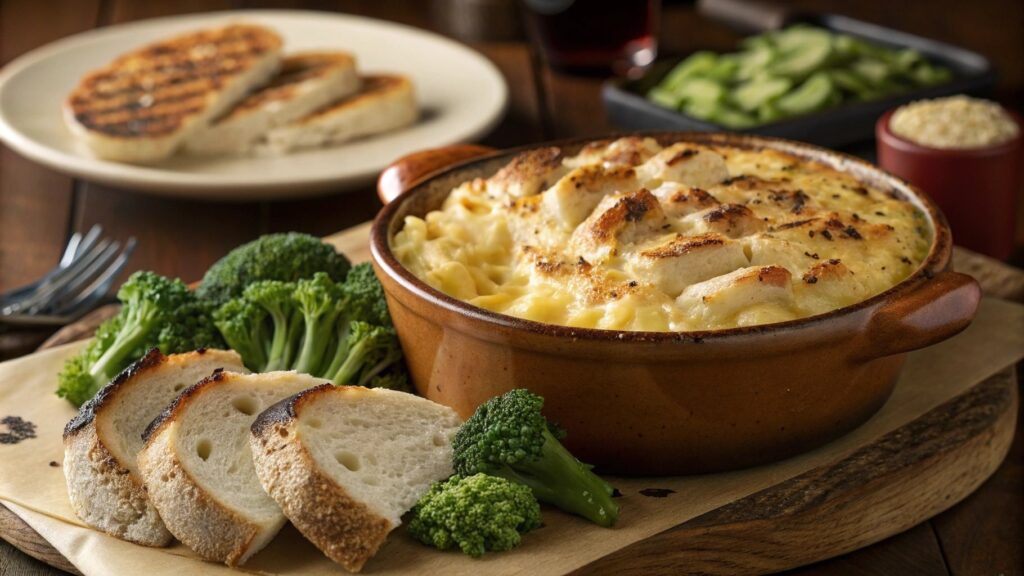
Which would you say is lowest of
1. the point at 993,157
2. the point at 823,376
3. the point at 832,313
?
the point at 993,157

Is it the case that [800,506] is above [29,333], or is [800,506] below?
above

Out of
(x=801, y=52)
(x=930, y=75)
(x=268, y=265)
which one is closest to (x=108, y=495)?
(x=268, y=265)

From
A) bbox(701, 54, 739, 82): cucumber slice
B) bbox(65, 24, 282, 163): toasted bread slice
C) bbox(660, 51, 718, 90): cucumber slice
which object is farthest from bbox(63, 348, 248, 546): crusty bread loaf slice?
bbox(701, 54, 739, 82): cucumber slice

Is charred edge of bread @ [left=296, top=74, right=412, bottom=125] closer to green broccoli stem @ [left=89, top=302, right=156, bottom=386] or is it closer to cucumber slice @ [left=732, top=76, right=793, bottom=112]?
cucumber slice @ [left=732, top=76, right=793, bottom=112]

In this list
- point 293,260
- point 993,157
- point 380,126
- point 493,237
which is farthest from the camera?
point 380,126

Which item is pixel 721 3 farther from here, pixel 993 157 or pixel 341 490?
pixel 341 490

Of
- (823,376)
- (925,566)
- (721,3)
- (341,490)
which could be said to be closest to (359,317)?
(341,490)

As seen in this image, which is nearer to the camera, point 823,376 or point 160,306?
point 823,376
